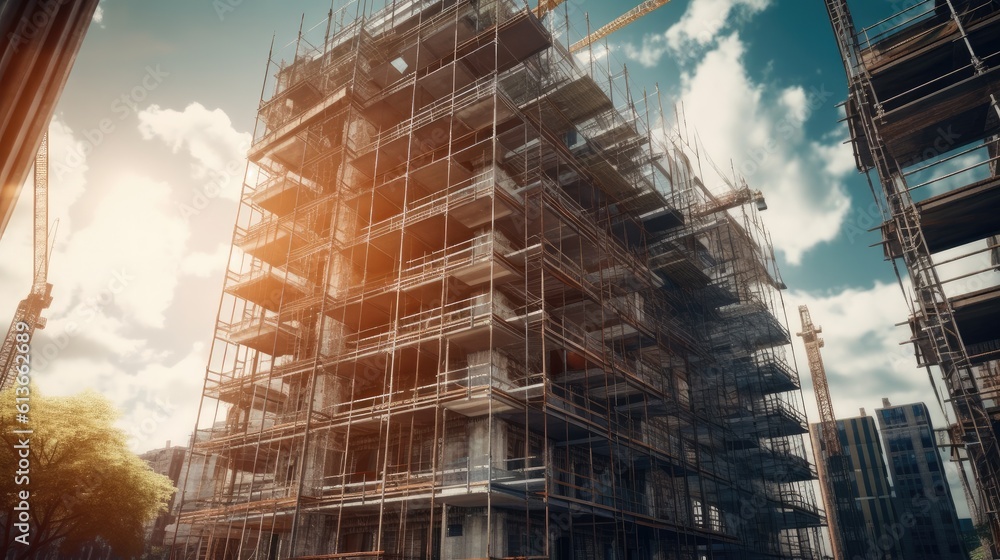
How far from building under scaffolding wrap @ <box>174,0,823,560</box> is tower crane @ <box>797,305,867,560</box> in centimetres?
3671

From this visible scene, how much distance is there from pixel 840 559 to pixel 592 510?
54942 mm

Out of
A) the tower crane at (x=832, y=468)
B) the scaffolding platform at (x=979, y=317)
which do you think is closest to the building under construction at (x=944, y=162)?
the scaffolding platform at (x=979, y=317)

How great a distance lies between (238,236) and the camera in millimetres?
29812

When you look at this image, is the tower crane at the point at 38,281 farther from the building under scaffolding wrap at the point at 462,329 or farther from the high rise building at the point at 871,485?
the high rise building at the point at 871,485

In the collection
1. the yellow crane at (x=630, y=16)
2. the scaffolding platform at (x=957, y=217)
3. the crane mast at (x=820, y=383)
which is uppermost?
the yellow crane at (x=630, y=16)

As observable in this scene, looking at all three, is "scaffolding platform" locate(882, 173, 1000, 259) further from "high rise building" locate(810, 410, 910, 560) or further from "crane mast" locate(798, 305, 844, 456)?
"high rise building" locate(810, 410, 910, 560)

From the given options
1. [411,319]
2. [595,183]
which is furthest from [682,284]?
[411,319]

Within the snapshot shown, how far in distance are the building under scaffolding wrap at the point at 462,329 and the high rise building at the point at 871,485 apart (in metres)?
53.5

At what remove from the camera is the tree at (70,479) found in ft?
78.0

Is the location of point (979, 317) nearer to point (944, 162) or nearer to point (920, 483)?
point (944, 162)

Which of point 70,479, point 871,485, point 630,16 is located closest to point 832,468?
point 871,485

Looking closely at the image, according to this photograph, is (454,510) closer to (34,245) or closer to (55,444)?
(55,444)

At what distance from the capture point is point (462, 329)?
21000mm

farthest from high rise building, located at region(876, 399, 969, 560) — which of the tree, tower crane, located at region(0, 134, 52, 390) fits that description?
tower crane, located at region(0, 134, 52, 390)
